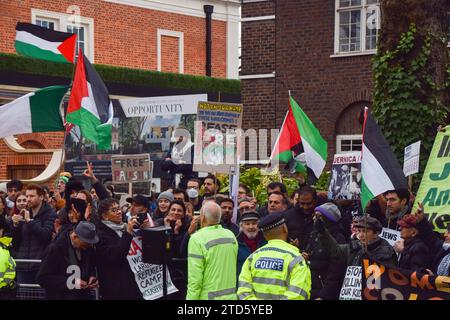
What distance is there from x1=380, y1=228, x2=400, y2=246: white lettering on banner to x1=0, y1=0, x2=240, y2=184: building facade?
69.3 ft

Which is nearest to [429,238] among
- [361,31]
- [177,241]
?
[177,241]

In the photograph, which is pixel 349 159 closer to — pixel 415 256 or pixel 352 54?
pixel 415 256

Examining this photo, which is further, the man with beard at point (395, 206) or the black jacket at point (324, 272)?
the man with beard at point (395, 206)

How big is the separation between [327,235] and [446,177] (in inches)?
87.7

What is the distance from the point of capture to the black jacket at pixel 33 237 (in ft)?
41.0

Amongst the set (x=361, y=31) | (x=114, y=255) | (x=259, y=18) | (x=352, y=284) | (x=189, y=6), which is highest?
(x=189, y=6)

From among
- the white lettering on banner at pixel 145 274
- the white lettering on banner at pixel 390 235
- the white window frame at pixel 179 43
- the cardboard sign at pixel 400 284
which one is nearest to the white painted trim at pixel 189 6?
the white window frame at pixel 179 43

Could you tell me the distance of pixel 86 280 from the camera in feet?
36.5

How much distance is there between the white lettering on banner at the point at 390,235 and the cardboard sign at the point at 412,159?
177 cm

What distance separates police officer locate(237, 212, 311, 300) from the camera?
8.64m

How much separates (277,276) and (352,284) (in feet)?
6.00

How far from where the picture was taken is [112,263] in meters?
11.4

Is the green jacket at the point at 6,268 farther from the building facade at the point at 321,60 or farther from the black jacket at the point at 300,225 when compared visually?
the building facade at the point at 321,60
